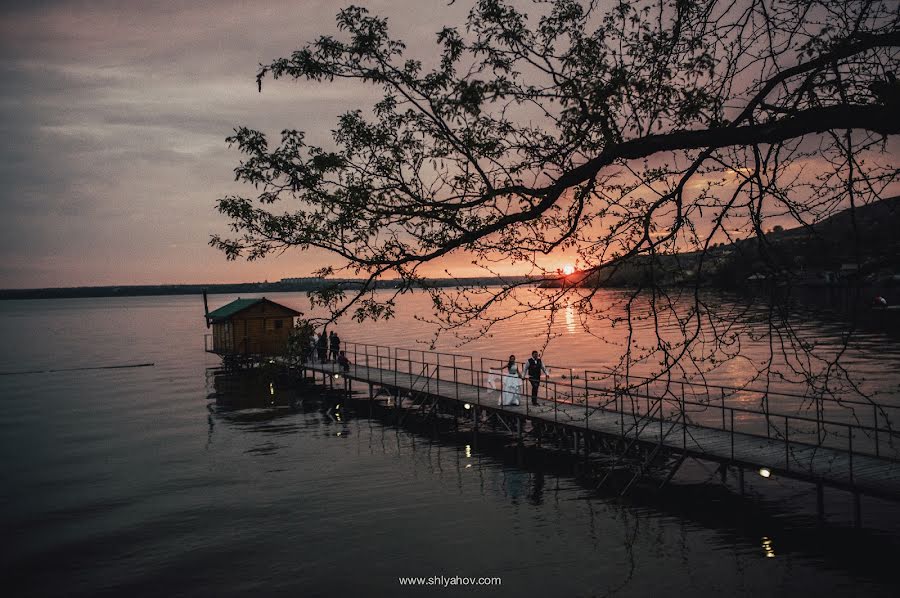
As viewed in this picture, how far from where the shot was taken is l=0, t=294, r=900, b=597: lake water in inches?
698

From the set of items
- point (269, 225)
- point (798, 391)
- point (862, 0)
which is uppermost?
point (862, 0)

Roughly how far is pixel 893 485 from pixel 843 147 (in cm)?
1370

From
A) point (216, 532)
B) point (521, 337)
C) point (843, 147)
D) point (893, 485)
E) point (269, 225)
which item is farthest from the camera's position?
point (521, 337)

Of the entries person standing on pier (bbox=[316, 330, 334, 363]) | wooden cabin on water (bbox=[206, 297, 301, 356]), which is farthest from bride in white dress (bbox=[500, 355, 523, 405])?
wooden cabin on water (bbox=[206, 297, 301, 356])

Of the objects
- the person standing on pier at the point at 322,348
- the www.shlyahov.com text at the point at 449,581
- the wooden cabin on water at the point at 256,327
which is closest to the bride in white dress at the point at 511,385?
the person standing on pier at the point at 322,348

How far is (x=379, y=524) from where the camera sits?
21938mm

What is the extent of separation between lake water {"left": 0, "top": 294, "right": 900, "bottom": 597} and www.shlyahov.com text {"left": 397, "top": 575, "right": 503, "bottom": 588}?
22 centimetres

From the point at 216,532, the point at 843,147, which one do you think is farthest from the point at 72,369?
the point at 843,147

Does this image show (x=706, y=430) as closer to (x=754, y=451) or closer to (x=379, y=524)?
(x=754, y=451)

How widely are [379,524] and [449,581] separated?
14.9ft

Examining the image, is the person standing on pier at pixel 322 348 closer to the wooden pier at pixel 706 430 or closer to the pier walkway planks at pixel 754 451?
the wooden pier at pixel 706 430

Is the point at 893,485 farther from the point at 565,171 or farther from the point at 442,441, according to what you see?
the point at 442,441

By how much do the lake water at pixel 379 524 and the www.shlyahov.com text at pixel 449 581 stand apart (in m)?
0.22

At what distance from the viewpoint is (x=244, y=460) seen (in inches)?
1219
